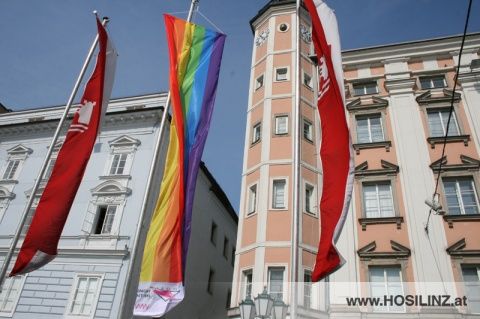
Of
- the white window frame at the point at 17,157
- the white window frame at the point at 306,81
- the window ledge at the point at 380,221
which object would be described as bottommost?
the window ledge at the point at 380,221

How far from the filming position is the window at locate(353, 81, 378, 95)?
2331 cm

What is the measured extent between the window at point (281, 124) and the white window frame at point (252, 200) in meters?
3.31

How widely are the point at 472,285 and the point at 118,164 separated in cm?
1988

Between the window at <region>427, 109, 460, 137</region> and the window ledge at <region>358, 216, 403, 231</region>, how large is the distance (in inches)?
209

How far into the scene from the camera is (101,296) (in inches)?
836

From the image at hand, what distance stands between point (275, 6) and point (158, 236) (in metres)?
22.4

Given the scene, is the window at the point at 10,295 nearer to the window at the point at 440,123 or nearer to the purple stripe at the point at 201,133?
the purple stripe at the point at 201,133

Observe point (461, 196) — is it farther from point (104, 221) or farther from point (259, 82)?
point (104, 221)

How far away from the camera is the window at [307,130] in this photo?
73.9 ft

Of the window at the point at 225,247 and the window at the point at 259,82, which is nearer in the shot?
the window at the point at 259,82

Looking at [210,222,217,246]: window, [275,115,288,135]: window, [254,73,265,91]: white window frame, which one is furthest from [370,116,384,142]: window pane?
[210,222,217,246]: window

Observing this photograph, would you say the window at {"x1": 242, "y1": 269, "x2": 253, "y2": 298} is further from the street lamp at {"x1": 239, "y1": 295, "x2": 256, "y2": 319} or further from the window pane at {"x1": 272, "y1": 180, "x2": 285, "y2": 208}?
the street lamp at {"x1": 239, "y1": 295, "x2": 256, "y2": 319}

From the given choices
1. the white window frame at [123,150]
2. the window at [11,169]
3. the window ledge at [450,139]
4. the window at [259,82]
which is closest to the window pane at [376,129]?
the window ledge at [450,139]

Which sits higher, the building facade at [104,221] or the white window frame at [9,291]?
the building facade at [104,221]
